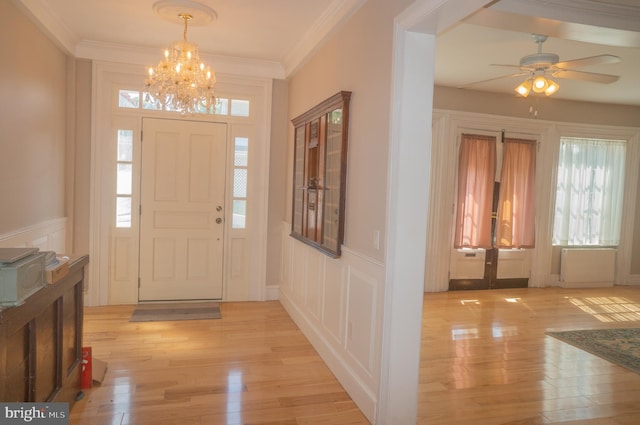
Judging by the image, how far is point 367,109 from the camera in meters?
2.98

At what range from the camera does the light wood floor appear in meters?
2.84

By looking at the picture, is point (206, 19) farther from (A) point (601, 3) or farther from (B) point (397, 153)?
(A) point (601, 3)

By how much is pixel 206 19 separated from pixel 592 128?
5994mm

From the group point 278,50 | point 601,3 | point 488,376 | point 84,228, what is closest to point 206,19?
point 278,50

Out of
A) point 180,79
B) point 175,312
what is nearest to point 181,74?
point 180,79

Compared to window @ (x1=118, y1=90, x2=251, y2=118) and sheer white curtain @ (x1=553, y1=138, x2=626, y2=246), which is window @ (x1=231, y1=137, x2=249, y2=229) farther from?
sheer white curtain @ (x1=553, y1=138, x2=626, y2=246)

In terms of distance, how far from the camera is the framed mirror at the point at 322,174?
10.9 ft

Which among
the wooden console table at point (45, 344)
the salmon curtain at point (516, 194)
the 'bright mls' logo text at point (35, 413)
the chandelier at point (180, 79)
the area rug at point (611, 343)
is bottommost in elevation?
the area rug at point (611, 343)

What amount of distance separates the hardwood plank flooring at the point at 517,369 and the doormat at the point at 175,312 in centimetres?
233

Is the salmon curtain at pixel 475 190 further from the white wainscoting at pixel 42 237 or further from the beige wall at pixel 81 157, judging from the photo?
the white wainscoting at pixel 42 237

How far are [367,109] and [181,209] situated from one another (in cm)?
301

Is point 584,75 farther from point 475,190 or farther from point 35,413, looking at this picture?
point 35,413

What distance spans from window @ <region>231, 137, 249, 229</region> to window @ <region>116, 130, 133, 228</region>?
1.17 metres

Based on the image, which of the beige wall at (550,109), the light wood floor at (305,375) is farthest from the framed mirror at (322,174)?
the beige wall at (550,109)
